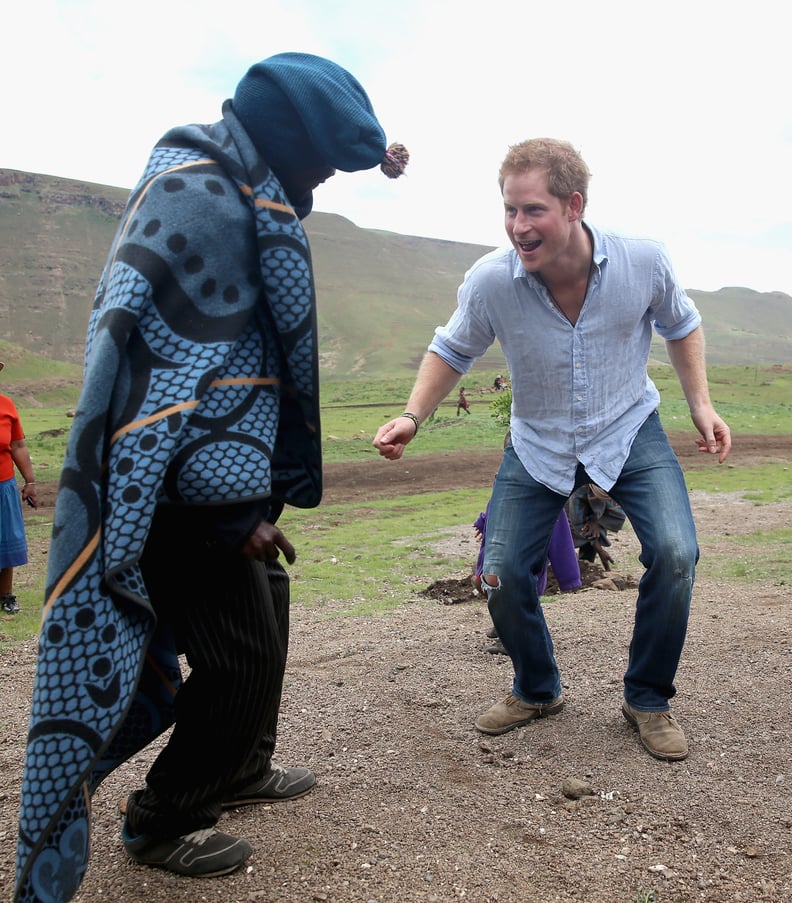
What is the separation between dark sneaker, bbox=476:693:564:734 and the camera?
4039 millimetres

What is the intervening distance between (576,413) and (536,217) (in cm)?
84

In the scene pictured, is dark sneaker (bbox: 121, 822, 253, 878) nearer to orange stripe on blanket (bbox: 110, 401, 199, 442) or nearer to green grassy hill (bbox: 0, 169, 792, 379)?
orange stripe on blanket (bbox: 110, 401, 199, 442)

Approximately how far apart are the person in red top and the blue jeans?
529cm

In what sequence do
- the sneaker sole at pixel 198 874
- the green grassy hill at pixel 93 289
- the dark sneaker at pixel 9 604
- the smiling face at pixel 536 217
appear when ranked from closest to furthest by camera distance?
the sneaker sole at pixel 198 874 → the smiling face at pixel 536 217 → the dark sneaker at pixel 9 604 → the green grassy hill at pixel 93 289

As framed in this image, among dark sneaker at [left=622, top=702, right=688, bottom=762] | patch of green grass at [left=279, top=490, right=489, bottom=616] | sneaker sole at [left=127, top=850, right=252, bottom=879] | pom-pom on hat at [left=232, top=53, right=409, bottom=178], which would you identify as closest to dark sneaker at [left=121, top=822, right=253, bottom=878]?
sneaker sole at [left=127, top=850, right=252, bottom=879]

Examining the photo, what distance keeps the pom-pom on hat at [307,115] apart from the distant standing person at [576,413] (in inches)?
43.0

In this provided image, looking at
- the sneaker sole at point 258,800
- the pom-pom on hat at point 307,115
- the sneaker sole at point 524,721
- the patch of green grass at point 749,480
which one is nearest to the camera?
the pom-pom on hat at point 307,115

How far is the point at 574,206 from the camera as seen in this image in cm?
373

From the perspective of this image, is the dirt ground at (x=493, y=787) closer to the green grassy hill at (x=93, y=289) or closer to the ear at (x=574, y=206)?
the ear at (x=574, y=206)

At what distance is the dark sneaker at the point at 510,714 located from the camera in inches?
159

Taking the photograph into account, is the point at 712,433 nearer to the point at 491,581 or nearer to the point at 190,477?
the point at 491,581

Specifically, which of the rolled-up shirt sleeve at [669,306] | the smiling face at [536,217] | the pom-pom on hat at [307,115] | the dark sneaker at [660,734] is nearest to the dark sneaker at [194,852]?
the dark sneaker at [660,734]

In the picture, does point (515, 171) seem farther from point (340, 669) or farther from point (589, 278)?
point (340, 669)

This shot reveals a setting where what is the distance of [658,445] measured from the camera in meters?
3.88
